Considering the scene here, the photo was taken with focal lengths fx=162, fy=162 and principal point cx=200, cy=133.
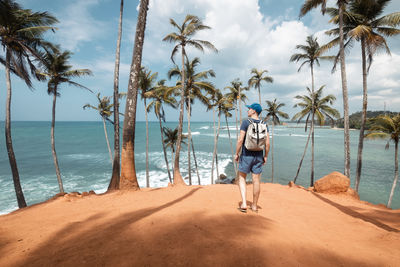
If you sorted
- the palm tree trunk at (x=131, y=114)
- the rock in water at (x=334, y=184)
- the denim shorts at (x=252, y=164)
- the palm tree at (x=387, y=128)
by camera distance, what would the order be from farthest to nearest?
the palm tree at (x=387, y=128) → the rock in water at (x=334, y=184) → the palm tree trunk at (x=131, y=114) → the denim shorts at (x=252, y=164)

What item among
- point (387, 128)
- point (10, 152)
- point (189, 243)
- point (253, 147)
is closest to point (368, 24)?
point (387, 128)

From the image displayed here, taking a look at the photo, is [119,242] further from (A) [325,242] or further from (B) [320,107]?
(B) [320,107]

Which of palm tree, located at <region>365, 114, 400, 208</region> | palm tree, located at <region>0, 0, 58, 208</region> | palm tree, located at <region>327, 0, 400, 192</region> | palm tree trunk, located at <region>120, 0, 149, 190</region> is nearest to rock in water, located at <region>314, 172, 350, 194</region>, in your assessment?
palm tree, located at <region>327, 0, 400, 192</region>

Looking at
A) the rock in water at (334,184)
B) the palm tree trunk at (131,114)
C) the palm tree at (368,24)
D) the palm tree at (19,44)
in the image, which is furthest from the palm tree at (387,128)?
the palm tree at (19,44)

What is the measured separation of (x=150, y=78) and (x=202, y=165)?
1985 centimetres

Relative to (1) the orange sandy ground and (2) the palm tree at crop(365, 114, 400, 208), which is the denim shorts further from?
(2) the palm tree at crop(365, 114, 400, 208)

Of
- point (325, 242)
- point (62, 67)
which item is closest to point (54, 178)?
point (62, 67)

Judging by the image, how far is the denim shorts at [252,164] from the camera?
3.41 metres

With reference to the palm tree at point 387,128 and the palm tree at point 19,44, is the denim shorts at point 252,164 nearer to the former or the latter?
the palm tree at point 19,44

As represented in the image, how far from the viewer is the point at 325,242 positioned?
7.65 ft

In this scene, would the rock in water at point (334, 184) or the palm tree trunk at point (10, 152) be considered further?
the palm tree trunk at point (10, 152)

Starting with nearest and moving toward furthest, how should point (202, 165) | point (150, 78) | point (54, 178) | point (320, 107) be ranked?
point (150, 78) → point (320, 107) → point (54, 178) → point (202, 165)

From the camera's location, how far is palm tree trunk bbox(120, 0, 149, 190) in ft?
20.8

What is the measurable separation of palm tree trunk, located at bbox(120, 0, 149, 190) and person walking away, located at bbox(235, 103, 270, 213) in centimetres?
457
